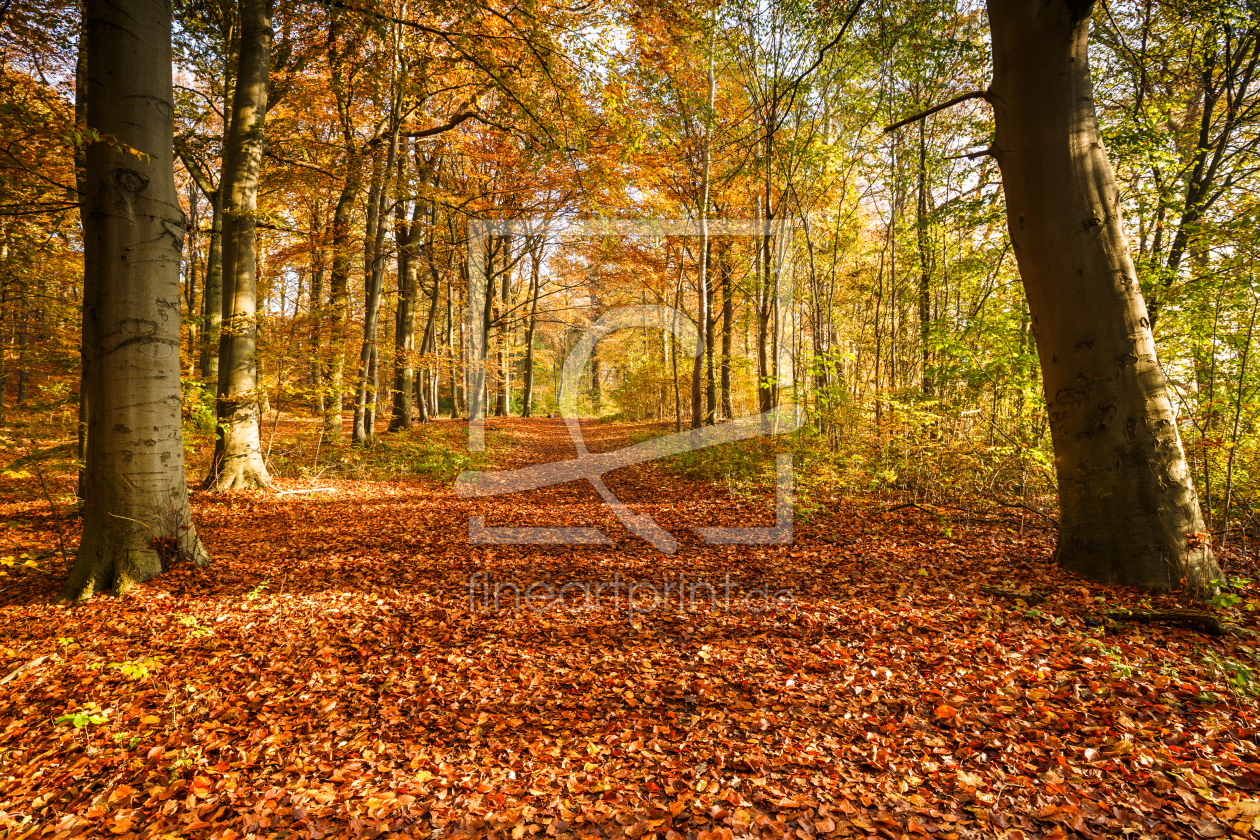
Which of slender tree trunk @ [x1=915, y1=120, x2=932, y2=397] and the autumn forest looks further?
slender tree trunk @ [x1=915, y1=120, x2=932, y2=397]

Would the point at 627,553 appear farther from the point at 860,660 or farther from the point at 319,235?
the point at 319,235

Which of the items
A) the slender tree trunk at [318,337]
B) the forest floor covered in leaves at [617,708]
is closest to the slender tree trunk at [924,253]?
the forest floor covered in leaves at [617,708]

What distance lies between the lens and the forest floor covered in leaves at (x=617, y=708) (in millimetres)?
2248

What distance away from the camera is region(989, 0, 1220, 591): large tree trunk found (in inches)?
154

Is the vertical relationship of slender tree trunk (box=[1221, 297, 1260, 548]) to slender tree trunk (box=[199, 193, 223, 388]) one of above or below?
below

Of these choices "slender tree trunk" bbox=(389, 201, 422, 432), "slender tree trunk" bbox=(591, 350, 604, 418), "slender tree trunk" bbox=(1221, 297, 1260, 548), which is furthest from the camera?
"slender tree trunk" bbox=(591, 350, 604, 418)

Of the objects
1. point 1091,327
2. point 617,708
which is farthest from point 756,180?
point 617,708

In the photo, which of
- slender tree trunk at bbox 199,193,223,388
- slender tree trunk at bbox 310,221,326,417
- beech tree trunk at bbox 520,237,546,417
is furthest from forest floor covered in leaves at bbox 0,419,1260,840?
beech tree trunk at bbox 520,237,546,417

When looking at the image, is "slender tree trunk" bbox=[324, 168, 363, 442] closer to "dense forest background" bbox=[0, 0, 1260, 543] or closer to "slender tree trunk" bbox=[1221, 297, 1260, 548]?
"dense forest background" bbox=[0, 0, 1260, 543]

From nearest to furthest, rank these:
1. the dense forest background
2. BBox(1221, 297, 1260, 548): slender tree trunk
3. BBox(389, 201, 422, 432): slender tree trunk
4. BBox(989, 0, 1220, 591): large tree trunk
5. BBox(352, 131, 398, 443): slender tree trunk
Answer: BBox(989, 0, 1220, 591): large tree trunk, BBox(1221, 297, 1260, 548): slender tree trunk, the dense forest background, BBox(352, 131, 398, 443): slender tree trunk, BBox(389, 201, 422, 432): slender tree trunk

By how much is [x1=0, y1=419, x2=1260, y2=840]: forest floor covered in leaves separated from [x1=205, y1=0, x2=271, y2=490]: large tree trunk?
2.57m

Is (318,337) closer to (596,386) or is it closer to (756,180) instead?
(756,180)

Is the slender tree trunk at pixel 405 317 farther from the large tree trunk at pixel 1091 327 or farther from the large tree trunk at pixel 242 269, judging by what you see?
the large tree trunk at pixel 1091 327

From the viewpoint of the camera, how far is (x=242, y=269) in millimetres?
7555
